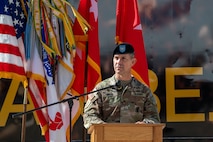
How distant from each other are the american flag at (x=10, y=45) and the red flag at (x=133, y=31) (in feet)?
3.56

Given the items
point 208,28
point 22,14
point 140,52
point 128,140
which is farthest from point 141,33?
point 128,140

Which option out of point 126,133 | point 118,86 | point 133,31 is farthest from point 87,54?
point 126,133

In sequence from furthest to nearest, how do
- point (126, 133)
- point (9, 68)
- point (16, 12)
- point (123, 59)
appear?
1. point (16, 12)
2. point (9, 68)
3. point (123, 59)
4. point (126, 133)

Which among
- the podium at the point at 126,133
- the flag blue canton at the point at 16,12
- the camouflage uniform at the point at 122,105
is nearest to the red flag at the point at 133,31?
the flag blue canton at the point at 16,12

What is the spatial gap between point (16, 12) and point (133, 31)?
49.8 inches

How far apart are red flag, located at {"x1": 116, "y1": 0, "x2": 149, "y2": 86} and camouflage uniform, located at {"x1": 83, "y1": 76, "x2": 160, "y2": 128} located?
133 centimetres

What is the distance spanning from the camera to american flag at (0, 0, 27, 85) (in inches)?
217

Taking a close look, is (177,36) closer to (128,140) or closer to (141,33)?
(141,33)

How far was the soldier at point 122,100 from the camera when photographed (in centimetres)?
434

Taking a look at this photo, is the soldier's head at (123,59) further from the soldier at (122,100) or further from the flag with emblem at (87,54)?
the flag with emblem at (87,54)

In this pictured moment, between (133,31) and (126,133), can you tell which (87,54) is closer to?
(133,31)

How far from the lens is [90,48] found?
583 centimetres

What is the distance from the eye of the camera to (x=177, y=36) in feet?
20.0

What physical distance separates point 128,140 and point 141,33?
2203 mm
